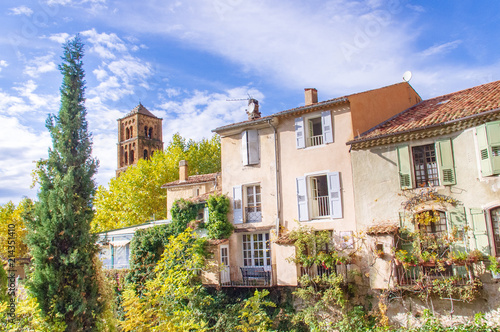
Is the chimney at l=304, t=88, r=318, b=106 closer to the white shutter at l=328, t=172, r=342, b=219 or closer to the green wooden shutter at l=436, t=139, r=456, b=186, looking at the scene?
the white shutter at l=328, t=172, r=342, b=219

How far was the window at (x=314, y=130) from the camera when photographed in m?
17.5

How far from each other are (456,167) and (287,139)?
722 centimetres

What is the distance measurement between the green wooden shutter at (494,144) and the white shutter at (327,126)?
6042 mm

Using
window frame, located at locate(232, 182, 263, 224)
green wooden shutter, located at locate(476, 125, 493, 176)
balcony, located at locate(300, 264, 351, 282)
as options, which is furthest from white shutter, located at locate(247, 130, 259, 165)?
green wooden shutter, located at locate(476, 125, 493, 176)

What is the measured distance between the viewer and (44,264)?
1106 centimetres

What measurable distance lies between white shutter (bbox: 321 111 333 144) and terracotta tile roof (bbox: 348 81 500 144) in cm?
134

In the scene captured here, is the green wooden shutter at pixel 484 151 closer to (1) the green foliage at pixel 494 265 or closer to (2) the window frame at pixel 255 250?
(1) the green foliage at pixel 494 265

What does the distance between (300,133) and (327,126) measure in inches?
50.8

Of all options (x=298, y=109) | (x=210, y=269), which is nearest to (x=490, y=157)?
(x=298, y=109)

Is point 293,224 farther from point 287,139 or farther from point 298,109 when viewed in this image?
point 298,109

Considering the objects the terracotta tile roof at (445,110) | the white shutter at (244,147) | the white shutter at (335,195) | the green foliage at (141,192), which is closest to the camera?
the terracotta tile roof at (445,110)

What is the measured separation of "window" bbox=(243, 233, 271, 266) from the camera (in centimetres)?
1880

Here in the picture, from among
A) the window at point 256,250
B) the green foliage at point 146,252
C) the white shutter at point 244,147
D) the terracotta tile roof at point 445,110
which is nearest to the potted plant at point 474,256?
the terracotta tile roof at point 445,110

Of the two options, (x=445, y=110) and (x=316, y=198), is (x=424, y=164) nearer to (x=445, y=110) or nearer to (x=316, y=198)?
(x=445, y=110)
